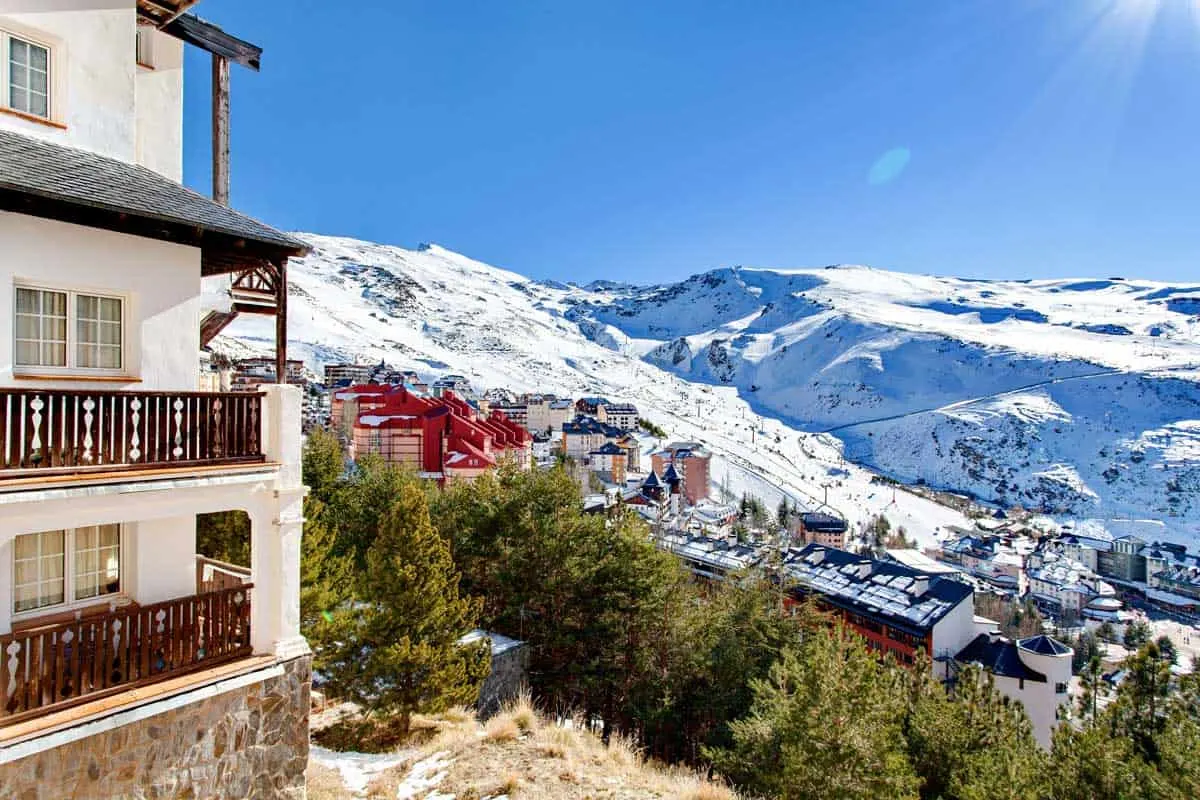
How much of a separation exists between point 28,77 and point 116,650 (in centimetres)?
→ 693

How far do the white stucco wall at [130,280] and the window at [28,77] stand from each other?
2.12m

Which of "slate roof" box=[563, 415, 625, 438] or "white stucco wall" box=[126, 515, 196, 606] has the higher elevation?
"white stucco wall" box=[126, 515, 196, 606]

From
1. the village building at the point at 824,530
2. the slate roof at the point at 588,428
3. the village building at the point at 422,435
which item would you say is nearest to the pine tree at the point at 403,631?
the village building at the point at 422,435

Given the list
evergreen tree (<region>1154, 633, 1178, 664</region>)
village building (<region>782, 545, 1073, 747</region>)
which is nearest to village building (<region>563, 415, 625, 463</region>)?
village building (<region>782, 545, 1073, 747</region>)

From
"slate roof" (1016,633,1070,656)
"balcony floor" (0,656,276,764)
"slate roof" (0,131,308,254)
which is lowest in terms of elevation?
"slate roof" (1016,633,1070,656)

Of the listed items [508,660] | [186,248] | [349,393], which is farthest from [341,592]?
[349,393]

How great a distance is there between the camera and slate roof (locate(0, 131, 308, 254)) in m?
6.71

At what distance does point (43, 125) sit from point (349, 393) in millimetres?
65817

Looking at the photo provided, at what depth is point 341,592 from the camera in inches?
693

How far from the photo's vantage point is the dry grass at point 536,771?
9.92m

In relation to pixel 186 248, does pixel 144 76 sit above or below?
above

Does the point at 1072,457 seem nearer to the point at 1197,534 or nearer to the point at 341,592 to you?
the point at 1197,534

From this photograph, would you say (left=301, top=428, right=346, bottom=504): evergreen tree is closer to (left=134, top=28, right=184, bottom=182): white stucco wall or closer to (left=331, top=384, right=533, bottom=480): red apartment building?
(left=134, top=28, right=184, bottom=182): white stucco wall

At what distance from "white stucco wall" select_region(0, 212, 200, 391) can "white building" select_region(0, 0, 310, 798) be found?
2cm
